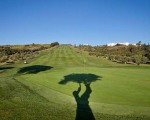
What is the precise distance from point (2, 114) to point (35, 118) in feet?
6.26

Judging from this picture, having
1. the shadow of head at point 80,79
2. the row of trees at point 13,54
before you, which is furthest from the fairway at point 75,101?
the row of trees at point 13,54

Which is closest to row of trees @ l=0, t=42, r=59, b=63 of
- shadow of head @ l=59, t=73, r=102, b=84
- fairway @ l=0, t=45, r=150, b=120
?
shadow of head @ l=59, t=73, r=102, b=84

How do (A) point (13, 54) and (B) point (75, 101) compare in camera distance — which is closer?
(B) point (75, 101)

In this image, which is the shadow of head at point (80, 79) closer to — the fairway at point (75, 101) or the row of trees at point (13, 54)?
the fairway at point (75, 101)

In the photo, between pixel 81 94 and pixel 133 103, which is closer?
pixel 133 103

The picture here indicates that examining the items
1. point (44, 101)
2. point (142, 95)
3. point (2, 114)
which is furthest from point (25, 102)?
point (142, 95)

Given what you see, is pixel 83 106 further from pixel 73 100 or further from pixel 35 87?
pixel 35 87

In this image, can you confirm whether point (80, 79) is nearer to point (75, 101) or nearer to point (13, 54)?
point (75, 101)

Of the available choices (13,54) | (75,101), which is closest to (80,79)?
(75,101)

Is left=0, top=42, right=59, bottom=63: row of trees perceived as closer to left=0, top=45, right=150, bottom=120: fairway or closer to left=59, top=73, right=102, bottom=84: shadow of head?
left=59, top=73, right=102, bottom=84: shadow of head

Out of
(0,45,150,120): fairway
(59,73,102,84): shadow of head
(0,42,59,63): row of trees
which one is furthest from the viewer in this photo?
(0,42,59,63): row of trees

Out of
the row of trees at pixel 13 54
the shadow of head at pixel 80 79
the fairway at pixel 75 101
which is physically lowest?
the fairway at pixel 75 101

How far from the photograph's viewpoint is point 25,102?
46.9ft

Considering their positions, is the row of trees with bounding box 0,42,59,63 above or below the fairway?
above
